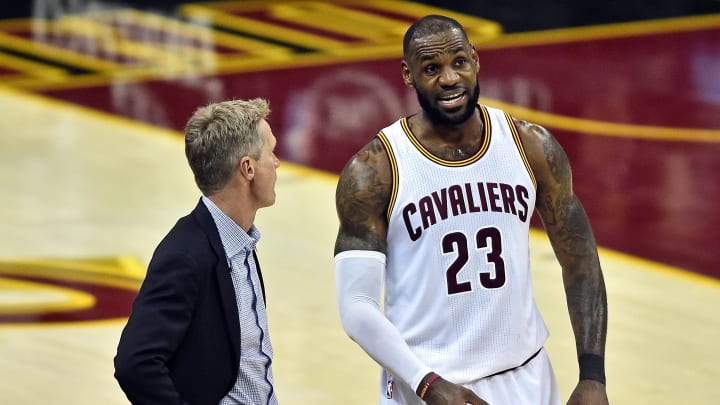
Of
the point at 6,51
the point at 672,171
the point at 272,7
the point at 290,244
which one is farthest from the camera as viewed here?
the point at 272,7

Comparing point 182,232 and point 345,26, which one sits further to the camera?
point 345,26

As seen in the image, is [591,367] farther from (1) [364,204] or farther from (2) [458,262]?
(1) [364,204]

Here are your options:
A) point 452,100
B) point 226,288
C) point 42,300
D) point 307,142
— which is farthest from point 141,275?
point 226,288

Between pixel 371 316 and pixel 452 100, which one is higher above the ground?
pixel 452 100

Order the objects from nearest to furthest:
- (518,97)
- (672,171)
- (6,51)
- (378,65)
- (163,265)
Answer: (163,265) → (672,171) → (518,97) → (378,65) → (6,51)

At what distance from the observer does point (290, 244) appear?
838 centimetres

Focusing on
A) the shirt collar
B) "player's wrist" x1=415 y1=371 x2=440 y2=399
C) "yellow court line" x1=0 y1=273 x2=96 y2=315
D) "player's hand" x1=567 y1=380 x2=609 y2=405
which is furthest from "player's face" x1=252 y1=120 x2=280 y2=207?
"yellow court line" x1=0 y1=273 x2=96 y2=315

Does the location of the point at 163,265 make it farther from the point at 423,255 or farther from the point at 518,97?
the point at 518,97

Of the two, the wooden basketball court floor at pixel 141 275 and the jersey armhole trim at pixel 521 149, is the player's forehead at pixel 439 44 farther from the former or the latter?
the wooden basketball court floor at pixel 141 275

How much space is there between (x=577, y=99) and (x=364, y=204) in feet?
25.9

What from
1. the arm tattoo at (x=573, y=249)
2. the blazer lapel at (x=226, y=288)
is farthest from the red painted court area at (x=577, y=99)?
the blazer lapel at (x=226, y=288)

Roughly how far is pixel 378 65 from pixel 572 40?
1.93 metres

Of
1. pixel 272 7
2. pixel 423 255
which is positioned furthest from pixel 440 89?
pixel 272 7

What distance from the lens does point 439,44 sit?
12.5 feet
